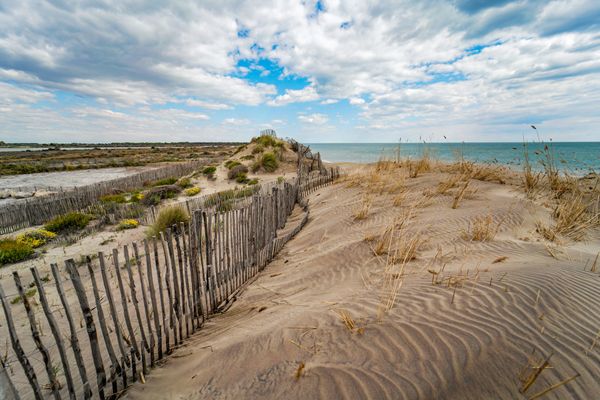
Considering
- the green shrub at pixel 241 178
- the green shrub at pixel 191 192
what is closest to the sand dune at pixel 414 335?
the green shrub at pixel 191 192

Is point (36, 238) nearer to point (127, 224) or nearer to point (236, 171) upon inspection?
point (127, 224)

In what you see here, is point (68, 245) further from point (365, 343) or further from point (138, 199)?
point (365, 343)

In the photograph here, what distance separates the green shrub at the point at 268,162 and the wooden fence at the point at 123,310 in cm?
1440

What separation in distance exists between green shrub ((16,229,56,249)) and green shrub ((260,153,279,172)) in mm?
13619

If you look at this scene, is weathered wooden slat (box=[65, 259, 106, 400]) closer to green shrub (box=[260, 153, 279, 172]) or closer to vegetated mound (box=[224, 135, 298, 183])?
vegetated mound (box=[224, 135, 298, 183])

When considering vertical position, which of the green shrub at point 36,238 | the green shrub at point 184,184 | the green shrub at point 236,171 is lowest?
the green shrub at point 36,238

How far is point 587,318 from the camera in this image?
2115 mm

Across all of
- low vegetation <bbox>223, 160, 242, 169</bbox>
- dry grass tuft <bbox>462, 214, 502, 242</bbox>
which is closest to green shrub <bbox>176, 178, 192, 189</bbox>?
low vegetation <bbox>223, 160, 242, 169</bbox>

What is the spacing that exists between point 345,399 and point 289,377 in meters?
0.46

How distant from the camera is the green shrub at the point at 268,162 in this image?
20469 millimetres

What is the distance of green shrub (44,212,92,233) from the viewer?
28.8 feet

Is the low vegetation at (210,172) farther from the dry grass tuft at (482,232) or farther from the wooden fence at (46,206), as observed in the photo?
the dry grass tuft at (482,232)

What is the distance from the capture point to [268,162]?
2056 cm

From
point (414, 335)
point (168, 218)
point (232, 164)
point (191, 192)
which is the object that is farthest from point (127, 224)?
point (232, 164)
